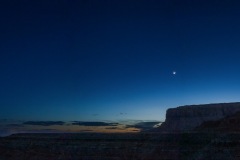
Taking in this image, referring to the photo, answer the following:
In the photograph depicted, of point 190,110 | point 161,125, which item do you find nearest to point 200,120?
point 190,110

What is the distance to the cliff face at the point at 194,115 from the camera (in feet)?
245

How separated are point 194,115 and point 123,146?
5886 centimetres

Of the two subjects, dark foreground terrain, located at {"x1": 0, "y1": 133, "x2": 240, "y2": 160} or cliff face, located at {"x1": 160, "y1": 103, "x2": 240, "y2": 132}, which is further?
cliff face, located at {"x1": 160, "y1": 103, "x2": 240, "y2": 132}

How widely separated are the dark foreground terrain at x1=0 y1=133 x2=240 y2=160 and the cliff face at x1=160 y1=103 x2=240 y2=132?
52.2 meters

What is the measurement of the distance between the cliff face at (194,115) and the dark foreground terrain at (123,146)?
52154mm

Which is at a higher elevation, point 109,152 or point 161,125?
point 161,125

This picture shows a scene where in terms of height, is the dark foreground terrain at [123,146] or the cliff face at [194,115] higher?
the cliff face at [194,115]

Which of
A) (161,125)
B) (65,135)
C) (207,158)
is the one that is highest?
(161,125)

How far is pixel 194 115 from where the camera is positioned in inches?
3073

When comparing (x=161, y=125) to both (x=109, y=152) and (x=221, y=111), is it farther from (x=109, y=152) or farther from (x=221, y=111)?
(x=109, y=152)

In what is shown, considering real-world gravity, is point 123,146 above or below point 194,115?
below

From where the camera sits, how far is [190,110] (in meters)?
78.9

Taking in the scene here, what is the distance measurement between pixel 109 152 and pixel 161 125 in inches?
2433

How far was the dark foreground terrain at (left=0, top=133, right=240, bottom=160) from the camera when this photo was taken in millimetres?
19375
